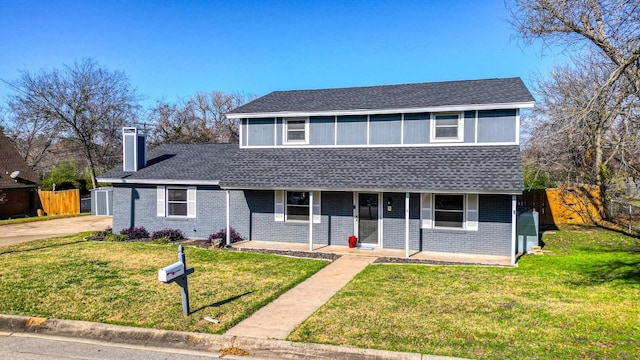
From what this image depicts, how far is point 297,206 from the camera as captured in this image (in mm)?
16828

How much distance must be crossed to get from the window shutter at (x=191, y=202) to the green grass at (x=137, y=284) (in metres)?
2.18

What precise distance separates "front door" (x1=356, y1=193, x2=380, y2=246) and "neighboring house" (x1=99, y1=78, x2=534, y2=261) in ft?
0.12

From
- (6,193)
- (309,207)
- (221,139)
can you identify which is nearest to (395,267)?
(309,207)

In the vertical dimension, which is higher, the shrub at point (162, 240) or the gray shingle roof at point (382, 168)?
the gray shingle roof at point (382, 168)

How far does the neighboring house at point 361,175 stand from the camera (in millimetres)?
14383

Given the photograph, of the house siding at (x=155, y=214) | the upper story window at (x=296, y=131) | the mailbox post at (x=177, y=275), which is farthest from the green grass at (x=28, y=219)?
the mailbox post at (x=177, y=275)

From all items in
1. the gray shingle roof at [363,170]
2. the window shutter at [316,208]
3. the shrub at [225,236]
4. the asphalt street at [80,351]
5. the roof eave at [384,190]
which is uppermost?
the gray shingle roof at [363,170]

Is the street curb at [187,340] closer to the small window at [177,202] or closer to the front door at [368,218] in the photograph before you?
the front door at [368,218]

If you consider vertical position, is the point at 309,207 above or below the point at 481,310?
above

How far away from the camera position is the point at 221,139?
149 ft

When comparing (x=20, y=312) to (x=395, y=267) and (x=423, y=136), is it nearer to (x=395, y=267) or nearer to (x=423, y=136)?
(x=395, y=267)

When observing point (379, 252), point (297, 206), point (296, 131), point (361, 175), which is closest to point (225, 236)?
point (297, 206)

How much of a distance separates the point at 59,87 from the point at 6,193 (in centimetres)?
873

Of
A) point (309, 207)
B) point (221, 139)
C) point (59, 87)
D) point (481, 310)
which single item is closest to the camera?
point (481, 310)
